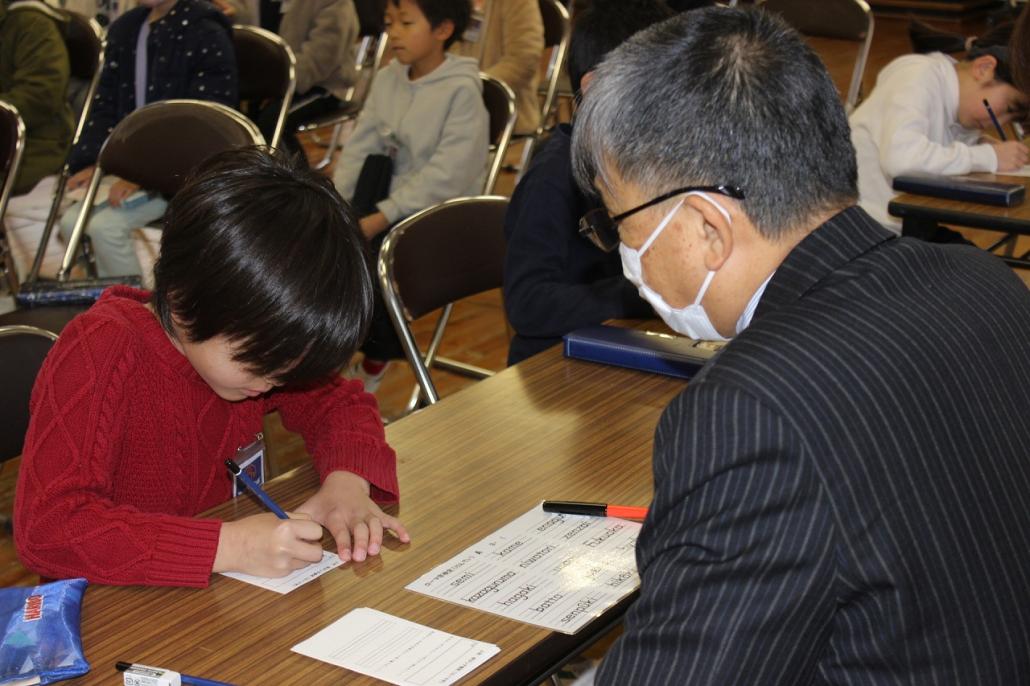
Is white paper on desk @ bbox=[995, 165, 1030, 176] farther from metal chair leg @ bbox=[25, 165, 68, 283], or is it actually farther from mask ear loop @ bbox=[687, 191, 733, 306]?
metal chair leg @ bbox=[25, 165, 68, 283]

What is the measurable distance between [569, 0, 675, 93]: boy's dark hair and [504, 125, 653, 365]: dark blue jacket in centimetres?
14

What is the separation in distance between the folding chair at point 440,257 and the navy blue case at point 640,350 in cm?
44

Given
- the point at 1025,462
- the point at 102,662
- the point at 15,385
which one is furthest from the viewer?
the point at 15,385

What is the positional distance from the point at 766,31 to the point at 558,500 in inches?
27.0

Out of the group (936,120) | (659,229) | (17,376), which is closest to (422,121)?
(936,120)

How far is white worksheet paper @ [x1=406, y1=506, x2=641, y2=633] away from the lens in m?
1.31

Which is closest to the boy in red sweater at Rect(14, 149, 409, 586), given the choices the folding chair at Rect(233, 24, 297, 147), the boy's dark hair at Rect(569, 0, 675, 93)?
the boy's dark hair at Rect(569, 0, 675, 93)

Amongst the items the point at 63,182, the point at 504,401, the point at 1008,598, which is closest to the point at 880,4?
the point at 63,182

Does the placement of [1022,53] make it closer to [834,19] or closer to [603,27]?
[603,27]

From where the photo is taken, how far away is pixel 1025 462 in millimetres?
1062

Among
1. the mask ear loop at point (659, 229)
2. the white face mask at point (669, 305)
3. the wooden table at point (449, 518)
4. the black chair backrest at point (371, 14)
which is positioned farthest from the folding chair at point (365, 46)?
the mask ear loop at point (659, 229)

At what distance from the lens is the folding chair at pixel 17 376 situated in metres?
1.87

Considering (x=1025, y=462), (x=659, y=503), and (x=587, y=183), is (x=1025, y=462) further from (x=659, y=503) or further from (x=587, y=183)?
(x=587, y=183)

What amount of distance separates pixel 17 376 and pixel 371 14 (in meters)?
4.67
